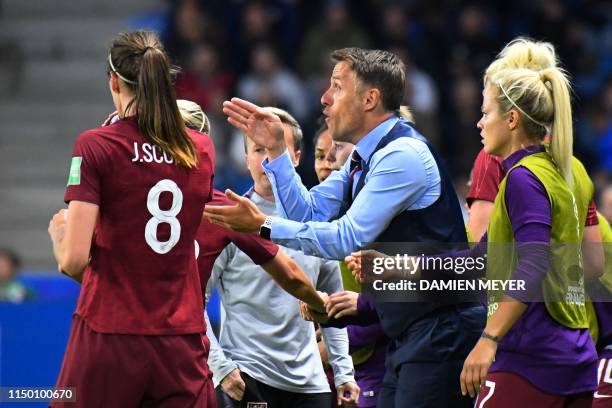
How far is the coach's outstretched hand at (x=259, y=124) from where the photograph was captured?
4285 millimetres

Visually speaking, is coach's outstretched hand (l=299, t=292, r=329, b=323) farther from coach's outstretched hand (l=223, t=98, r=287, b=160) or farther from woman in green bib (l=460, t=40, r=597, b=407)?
woman in green bib (l=460, t=40, r=597, b=407)

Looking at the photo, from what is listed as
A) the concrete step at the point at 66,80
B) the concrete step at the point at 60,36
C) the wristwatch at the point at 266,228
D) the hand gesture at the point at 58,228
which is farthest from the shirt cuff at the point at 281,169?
the concrete step at the point at 60,36

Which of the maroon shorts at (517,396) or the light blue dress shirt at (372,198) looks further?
the light blue dress shirt at (372,198)

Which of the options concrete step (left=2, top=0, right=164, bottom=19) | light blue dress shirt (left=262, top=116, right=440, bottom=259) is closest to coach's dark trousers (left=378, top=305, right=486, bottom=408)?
light blue dress shirt (left=262, top=116, right=440, bottom=259)

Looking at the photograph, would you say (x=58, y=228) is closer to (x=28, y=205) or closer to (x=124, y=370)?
(x=124, y=370)

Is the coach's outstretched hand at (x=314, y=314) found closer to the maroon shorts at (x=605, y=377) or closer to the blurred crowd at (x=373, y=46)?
the maroon shorts at (x=605, y=377)

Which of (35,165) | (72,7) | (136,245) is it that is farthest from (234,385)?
(72,7)

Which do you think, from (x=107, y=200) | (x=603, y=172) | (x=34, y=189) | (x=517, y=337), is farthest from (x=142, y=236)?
(x=34, y=189)

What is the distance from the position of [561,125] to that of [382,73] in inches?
31.2

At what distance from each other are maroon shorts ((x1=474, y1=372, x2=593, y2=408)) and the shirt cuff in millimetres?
1082

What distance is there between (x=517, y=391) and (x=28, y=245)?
27.9 feet

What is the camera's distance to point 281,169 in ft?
14.1

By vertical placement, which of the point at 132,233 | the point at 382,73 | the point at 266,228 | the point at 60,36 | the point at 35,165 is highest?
the point at 60,36

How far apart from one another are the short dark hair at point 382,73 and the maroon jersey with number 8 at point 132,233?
98 centimetres
